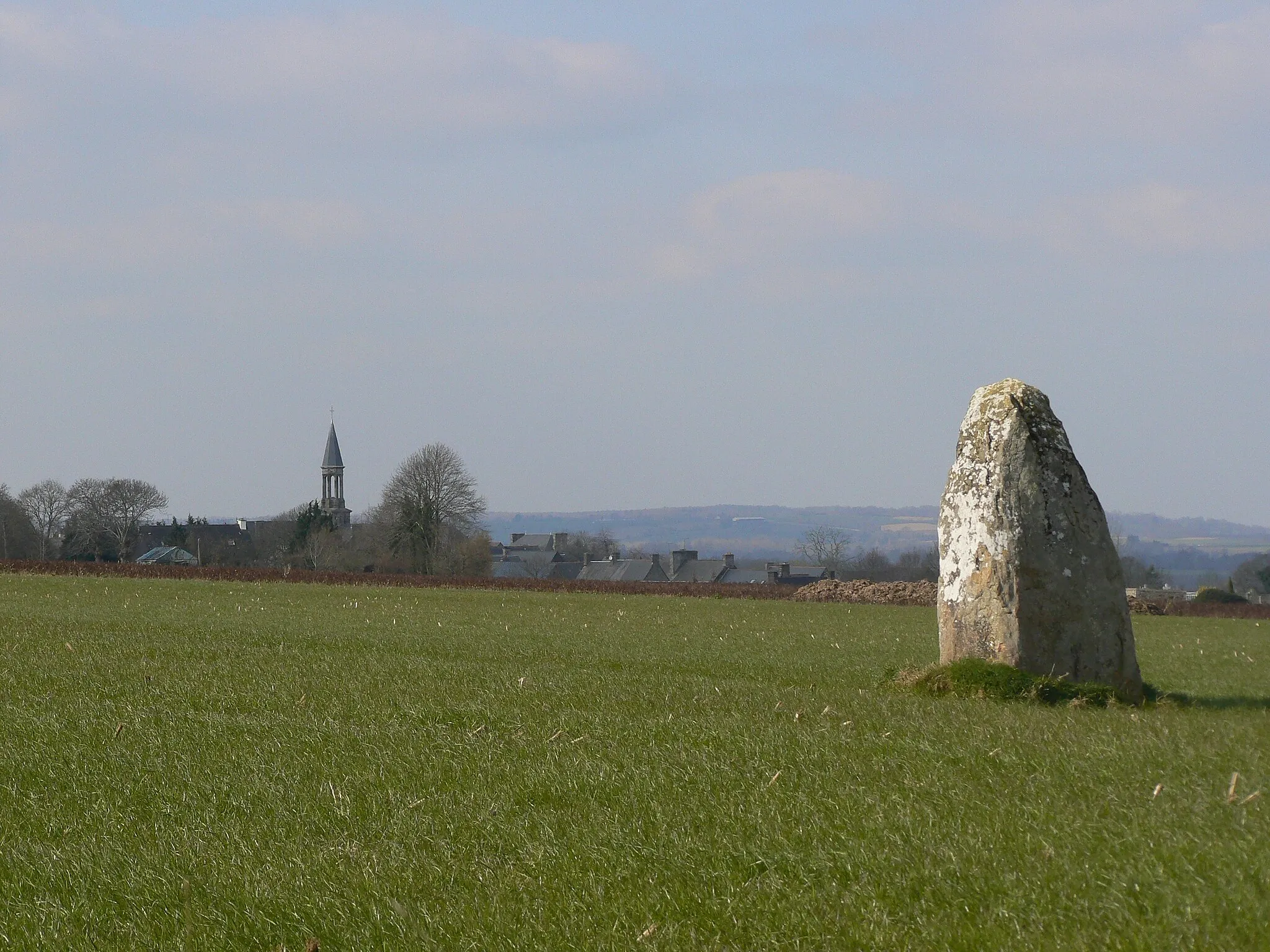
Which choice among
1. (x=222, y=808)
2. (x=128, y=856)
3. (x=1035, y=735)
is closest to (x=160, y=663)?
(x=222, y=808)

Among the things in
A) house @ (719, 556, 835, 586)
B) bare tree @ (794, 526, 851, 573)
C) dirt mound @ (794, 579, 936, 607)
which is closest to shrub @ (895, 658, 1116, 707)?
dirt mound @ (794, 579, 936, 607)

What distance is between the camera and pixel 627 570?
13638 cm

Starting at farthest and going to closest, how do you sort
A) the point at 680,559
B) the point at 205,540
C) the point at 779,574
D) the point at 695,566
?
the point at 680,559
the point at 695,566
the point at 205,540
the point at 779,574

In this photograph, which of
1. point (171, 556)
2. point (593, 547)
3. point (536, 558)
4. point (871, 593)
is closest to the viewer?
point (871, 593)

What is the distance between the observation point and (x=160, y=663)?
14070 mm

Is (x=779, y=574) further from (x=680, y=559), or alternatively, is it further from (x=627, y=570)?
(x=680, y=559)

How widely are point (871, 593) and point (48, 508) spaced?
105m

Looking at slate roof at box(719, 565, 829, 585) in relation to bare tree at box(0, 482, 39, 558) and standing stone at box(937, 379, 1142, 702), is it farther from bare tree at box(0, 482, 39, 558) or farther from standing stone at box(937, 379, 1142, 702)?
standing stone at box(937, 379, 1142, 702)

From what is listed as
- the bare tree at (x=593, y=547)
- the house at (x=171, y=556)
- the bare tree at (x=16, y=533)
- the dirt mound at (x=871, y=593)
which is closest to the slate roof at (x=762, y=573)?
the bare tree at (x=593, y=547)

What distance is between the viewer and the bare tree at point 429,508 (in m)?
86.6

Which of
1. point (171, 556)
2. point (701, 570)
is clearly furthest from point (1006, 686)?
point (701, 570)

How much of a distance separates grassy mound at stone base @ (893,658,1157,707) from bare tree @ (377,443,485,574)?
74.8 meters

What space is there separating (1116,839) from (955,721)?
13.4 feet

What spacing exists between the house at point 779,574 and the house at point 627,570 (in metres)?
6.98
